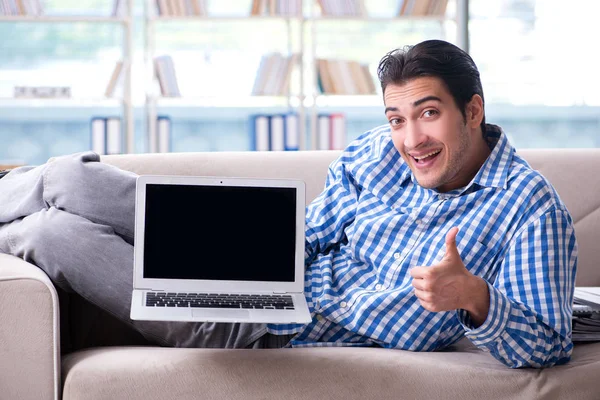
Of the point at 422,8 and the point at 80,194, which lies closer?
the point at 80,194

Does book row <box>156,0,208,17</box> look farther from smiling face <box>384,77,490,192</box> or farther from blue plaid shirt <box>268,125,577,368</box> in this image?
smiling face <box>384,77,490,192</box>

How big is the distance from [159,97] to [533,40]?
2442mm

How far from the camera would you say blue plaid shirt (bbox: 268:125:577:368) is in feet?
4.45

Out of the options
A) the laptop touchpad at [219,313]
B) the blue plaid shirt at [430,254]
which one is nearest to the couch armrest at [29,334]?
the laptop touchpad at [219,313]

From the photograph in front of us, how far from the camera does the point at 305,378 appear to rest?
1.37 meters

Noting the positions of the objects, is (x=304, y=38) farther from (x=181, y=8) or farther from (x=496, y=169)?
(x=496, y=169)

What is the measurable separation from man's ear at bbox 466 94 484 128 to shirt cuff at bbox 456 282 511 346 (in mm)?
437

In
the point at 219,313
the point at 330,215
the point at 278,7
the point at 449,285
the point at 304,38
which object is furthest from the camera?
the point at 304,38

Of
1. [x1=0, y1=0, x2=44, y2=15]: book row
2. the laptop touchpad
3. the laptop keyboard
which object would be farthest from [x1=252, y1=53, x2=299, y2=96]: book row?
the laptop touchpad

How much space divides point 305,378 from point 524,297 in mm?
419

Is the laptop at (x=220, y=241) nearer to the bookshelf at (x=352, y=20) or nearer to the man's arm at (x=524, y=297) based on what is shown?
the man's arm at (x=524, y=297)

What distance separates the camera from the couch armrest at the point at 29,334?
135 centimetres

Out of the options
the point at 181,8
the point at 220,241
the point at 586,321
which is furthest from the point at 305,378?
the point at 181,8

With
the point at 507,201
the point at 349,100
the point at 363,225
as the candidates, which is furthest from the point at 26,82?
the point at 507,201
